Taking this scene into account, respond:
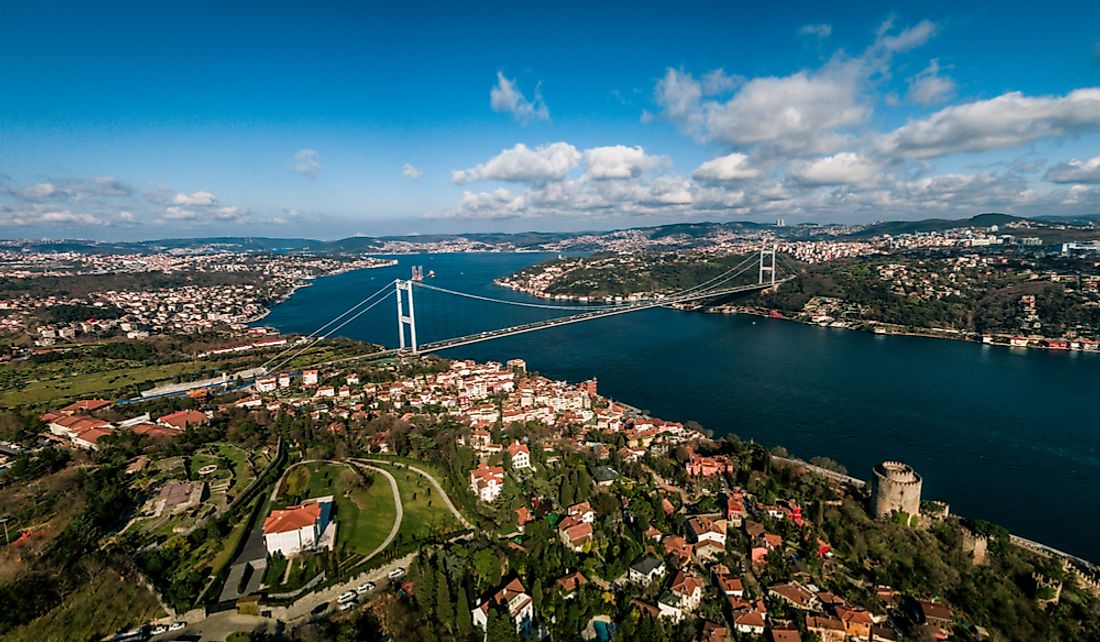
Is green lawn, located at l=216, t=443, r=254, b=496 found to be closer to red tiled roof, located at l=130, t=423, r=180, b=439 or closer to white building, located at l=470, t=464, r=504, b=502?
red tiled roof, located at l=130, t=423, r=180, b=439

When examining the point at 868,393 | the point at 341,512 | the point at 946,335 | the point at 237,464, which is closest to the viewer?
the point at 341,512

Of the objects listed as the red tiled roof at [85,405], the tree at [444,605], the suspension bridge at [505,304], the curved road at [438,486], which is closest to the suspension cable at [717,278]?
the suspension bridge at [505,304]

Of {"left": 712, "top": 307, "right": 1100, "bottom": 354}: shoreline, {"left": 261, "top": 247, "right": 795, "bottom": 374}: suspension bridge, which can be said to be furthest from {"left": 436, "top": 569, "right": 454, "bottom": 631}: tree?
{"left": 712, "top": 307, "right": 1100, "bottom": 354}: shoreline

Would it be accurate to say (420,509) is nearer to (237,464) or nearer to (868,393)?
(237,464)

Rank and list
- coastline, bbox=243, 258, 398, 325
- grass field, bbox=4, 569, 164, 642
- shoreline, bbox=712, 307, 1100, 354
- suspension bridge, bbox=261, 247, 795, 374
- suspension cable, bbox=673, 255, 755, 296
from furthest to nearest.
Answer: suspension cable, bbox=673, 255, 755, 296
coastline, bbox=243, 258, 398, 325
shoreline, bbox=712, 307, 1100, 354
suspension bridge, bbox=261, 247, 795, 374
grass field, bbox=4, 569, 164, 642

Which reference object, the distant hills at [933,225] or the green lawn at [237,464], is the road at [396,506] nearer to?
the green lawn at [237,464]

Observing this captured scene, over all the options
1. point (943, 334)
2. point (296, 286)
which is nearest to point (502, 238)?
point (296, 286)

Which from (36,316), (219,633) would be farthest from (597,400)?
(36,316)
